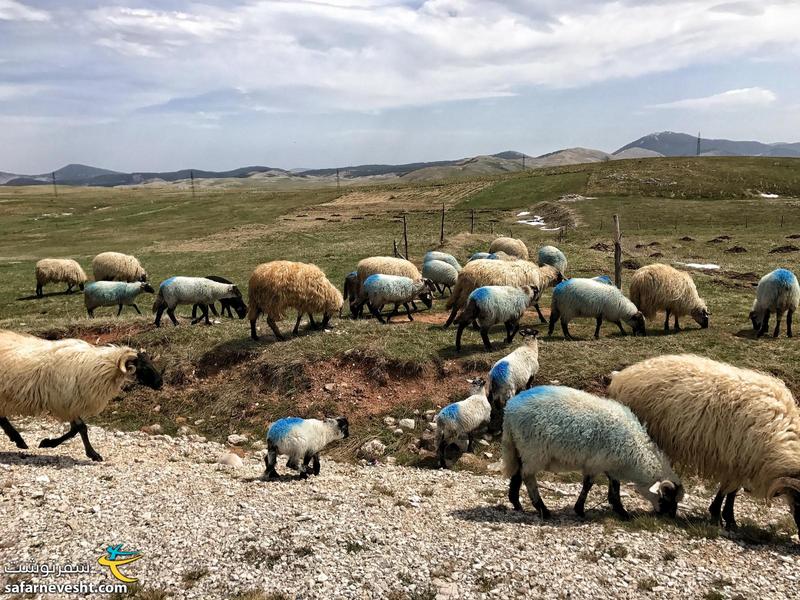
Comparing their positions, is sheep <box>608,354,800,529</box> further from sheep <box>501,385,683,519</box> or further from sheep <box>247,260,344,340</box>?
sheep <box>247,260,344,340</box>

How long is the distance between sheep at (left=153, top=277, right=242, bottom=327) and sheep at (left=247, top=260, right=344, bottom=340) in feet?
10.2

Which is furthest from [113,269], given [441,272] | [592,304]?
[592,304]

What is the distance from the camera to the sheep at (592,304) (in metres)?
15.2

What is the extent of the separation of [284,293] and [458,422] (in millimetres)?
7194

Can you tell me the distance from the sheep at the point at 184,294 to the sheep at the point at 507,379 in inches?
415

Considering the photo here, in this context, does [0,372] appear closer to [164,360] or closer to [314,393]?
[164,360]

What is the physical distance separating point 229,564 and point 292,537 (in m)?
0.83

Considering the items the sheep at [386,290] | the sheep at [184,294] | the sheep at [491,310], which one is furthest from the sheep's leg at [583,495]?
the sheep at [184,294]

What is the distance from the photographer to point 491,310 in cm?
1385

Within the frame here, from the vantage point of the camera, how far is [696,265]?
28.0 metres

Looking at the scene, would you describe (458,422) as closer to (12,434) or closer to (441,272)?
(12,434)

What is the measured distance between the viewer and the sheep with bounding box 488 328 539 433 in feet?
36.3

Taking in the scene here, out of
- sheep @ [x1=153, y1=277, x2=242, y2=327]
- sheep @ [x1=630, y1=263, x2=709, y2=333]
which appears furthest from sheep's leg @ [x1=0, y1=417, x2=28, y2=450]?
sheep @ [x1=630, y1=263, x2=709, y2=333]

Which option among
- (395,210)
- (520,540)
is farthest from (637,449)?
(395,210)
